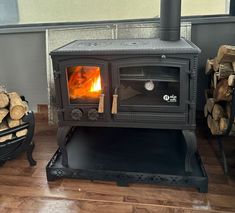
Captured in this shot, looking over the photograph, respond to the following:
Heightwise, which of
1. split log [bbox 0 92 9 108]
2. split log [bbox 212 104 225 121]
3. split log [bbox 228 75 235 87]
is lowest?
split log [bbox 212 104 225 121]

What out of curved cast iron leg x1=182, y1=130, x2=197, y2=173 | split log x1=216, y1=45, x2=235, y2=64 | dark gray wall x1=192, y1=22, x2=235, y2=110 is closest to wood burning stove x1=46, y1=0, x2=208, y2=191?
curved cast iron leg x1=182, y1=130, x2=197, y2=173

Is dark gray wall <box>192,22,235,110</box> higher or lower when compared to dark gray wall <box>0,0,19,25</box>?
lower

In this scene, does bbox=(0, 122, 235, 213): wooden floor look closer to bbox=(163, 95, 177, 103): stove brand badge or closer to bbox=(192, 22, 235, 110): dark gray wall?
bbox=(163, 95, 177, 103): stove brand badge

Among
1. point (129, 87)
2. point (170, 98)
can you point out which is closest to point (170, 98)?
point (170, 98)

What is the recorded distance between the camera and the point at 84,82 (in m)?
1.48

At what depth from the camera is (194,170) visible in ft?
4.89

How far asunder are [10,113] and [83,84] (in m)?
0.51

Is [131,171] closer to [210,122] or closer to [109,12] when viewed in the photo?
[210,122]

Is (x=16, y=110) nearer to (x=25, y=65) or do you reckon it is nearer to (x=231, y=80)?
(x=25, y=65)

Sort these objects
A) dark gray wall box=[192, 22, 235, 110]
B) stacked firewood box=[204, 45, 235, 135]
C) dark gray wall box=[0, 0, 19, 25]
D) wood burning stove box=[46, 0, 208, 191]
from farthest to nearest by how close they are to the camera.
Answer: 1. dark gray wall box=[0, 0, 19, 25]
2. dark gray wall box=[192, 22, 235, 110]
3. stacked firewood box=[204, 45, 235, 135]
4. wood burning stove box=[46, 0, 208, 191]

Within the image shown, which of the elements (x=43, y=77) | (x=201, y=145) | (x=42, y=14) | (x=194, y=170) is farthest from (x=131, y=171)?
(x=42, y=14)

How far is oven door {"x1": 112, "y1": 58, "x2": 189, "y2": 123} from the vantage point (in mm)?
1354

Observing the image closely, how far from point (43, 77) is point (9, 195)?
44.5 inches

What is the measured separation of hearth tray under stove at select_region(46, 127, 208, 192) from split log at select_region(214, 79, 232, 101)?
0.39 metres
